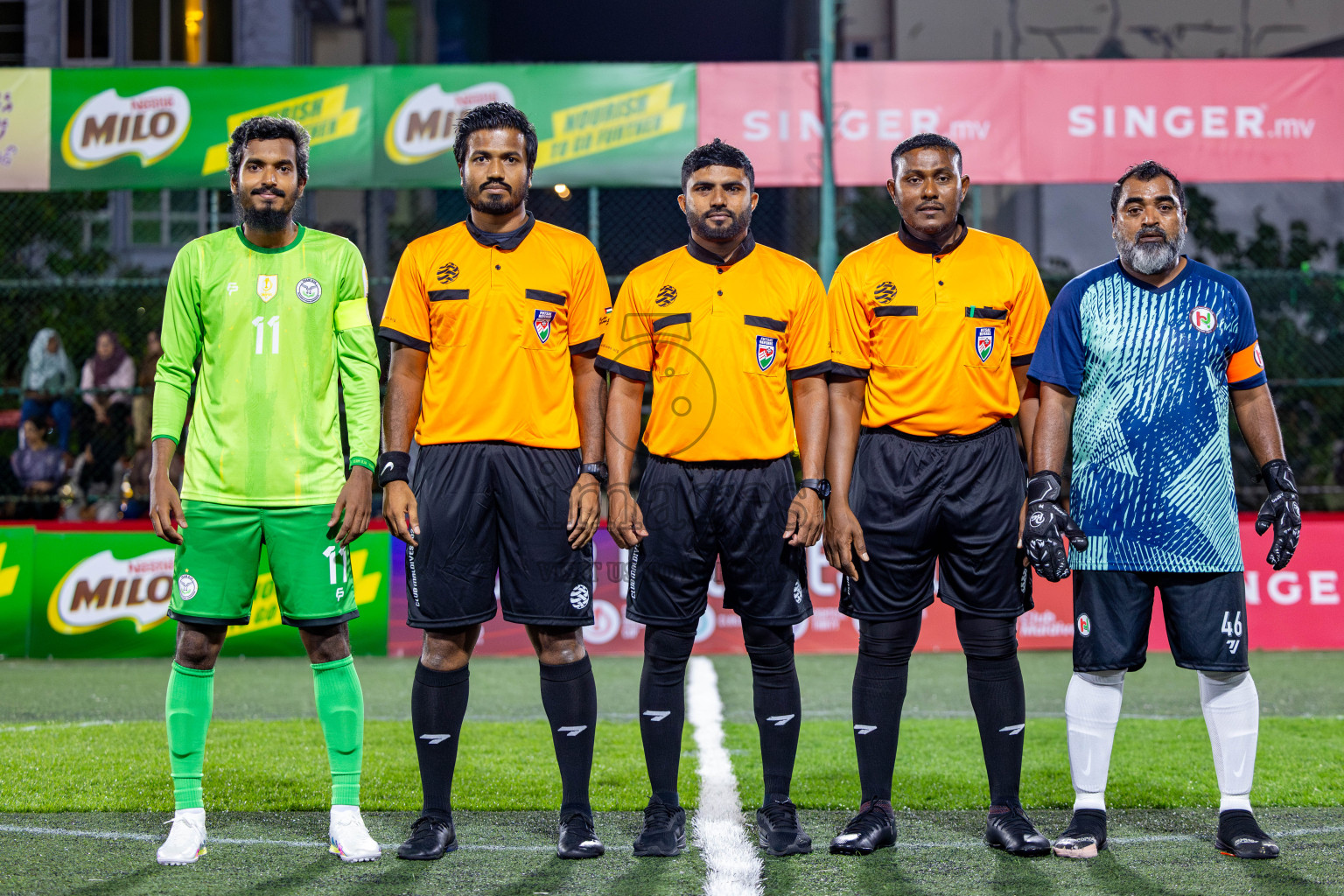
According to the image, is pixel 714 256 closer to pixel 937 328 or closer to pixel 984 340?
pixel 937 328

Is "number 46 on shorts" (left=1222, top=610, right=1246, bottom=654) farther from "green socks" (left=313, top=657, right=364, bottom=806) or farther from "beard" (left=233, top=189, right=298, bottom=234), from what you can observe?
"beard" (left=233, top=189, right=298, bottom=234)

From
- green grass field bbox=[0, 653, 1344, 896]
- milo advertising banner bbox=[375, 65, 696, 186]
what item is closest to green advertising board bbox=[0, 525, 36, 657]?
green grass field bbox=[0, 653, 1344, 896]

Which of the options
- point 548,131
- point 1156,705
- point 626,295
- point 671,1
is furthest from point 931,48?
point 626,295

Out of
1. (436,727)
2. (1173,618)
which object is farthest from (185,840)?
(1173,618)

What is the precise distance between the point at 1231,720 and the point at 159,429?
11.7 ft

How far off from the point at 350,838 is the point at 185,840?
505mm

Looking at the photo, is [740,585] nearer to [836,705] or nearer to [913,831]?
[913,831]

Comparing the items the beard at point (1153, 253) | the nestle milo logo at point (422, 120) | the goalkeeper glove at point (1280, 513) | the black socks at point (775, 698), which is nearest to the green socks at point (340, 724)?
the black socks at point (775, 698)

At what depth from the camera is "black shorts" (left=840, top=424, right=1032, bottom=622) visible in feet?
13.2

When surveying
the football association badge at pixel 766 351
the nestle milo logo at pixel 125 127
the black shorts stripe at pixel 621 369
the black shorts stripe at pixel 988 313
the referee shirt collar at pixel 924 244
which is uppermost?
the nestle milo logo at pixel 125 127

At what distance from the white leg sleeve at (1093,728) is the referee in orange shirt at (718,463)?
2.99 feet

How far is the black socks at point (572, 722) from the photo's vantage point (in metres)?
4.00

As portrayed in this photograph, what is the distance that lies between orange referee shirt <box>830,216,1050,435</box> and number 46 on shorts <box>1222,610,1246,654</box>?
3.05ft

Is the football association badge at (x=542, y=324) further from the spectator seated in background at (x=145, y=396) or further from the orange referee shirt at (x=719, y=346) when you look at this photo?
the spectator seated in background at (x=145, y=396)
